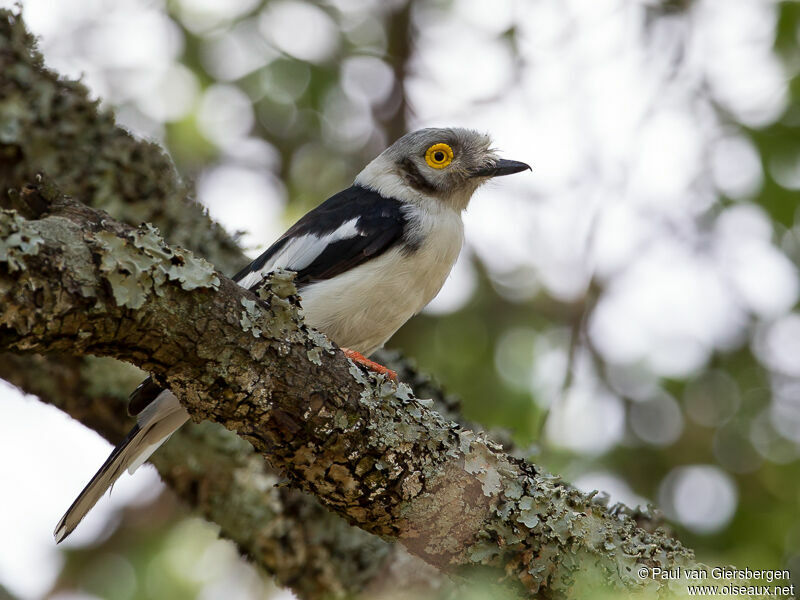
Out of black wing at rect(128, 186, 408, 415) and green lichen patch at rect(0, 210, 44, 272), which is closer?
green lichen patch at rect(0, 210, 44, 272)

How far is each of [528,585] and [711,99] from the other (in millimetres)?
4138

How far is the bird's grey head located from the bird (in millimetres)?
12

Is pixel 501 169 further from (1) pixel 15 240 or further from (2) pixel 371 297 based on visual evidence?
(1) pixel 15 240

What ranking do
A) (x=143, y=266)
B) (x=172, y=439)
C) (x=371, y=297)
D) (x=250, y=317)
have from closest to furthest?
1. (x=143, y=266)
2. (x=250, y=317)
3. (x=371, y=297)
4. (x=172, y=439)

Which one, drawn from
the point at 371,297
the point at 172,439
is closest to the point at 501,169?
the point at 371,297

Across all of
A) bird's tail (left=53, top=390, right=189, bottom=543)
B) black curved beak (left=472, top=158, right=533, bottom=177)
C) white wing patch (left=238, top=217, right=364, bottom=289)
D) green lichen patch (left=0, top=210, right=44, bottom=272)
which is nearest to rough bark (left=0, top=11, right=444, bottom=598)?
bird's tail (left=53, top=390, right=189, bottom=543)

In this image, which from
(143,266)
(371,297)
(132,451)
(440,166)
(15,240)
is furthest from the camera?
(440,166)

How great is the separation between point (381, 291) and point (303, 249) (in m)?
0.51

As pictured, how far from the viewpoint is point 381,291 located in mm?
4090

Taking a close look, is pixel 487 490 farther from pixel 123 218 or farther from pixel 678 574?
pixel 123 218

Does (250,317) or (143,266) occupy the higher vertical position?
(143,266)

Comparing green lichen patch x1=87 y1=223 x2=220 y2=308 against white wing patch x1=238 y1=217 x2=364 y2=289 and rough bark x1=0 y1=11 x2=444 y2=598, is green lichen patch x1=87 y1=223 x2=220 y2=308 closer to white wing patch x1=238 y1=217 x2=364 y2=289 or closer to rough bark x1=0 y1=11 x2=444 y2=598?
white wing patch x1=238 y1=217 x2=364 y2=289

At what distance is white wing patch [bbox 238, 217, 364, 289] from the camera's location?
4.22 metres

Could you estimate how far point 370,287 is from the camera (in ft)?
13.3
